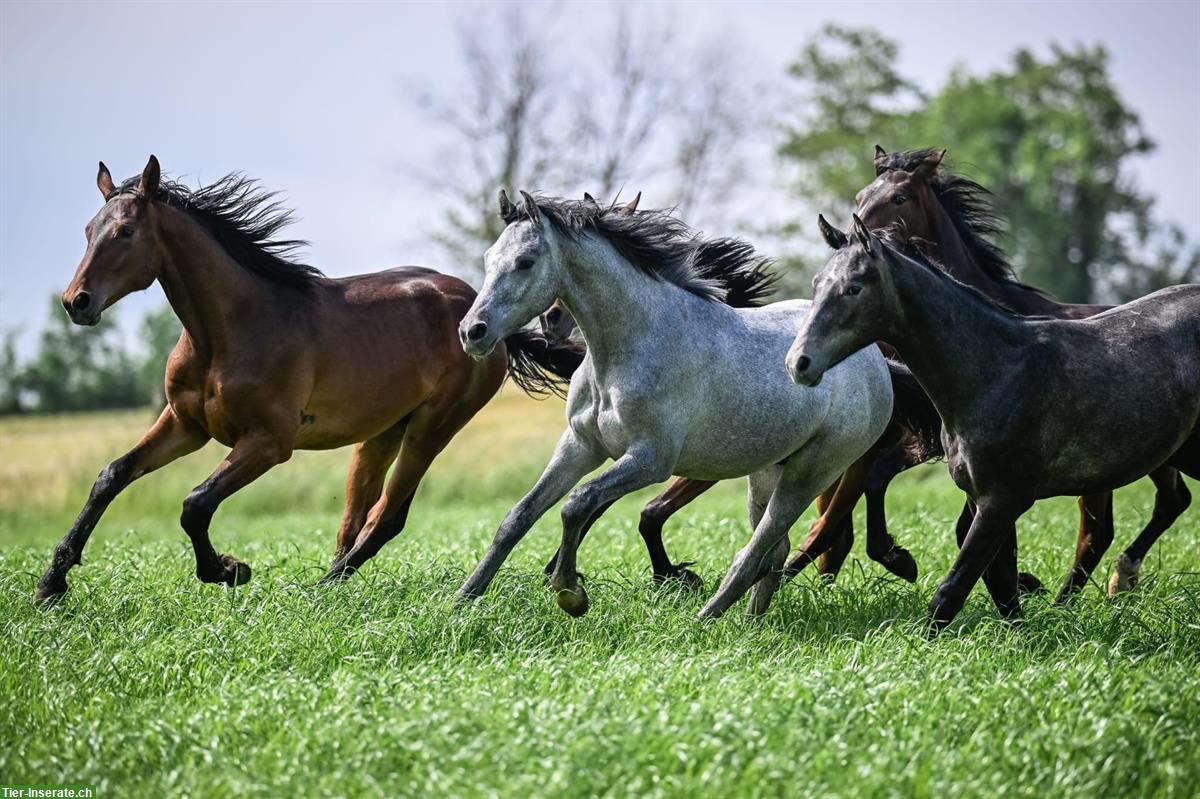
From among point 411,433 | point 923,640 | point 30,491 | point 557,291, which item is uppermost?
point 557,291

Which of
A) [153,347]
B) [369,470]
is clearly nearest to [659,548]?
[369,470]

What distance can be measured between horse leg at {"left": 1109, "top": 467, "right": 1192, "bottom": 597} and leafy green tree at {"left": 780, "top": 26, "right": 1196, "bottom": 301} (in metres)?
35.6

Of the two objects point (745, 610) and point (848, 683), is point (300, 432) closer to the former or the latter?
point (745, 610)

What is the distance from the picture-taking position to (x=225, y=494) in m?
7.07

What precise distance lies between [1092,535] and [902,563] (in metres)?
1.38

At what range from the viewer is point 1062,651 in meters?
5.84

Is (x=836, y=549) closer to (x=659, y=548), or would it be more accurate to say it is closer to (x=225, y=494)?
(x=659, y=548)

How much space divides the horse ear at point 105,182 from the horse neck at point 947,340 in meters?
4.43

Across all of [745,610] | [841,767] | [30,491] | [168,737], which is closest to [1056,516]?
[745,610]

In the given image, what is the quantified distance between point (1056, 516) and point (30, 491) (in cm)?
1412

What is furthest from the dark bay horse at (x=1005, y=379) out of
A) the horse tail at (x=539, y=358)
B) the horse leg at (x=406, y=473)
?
the horse leg at (x=406, y=473)

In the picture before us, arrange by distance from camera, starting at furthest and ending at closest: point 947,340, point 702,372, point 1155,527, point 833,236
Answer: point 1155,527 → point 702,372 → point 947,340 → point 833,236

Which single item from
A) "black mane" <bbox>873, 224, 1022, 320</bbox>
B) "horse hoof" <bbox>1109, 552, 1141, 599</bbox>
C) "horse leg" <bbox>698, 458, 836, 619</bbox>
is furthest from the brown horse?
"horse hoof" <bbox>1109, 552, 1141, 599</bbox>

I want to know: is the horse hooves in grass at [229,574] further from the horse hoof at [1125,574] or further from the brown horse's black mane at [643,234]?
the horse hoof at [1125,574]
